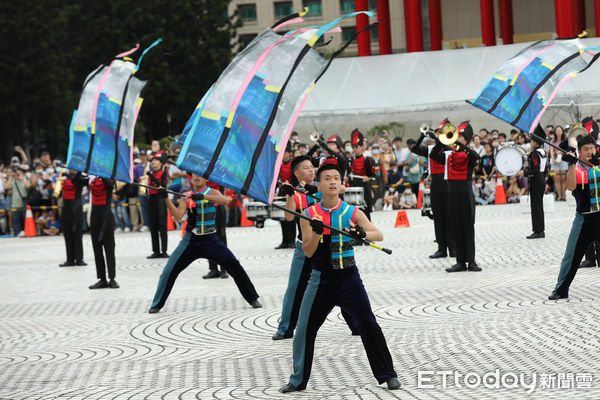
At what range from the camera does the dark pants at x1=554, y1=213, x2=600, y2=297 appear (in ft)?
35.8

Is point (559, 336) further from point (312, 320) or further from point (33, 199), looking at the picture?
point (33, 199)

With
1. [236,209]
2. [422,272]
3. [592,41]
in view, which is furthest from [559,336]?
[592,41]

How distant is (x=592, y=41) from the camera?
36844mm

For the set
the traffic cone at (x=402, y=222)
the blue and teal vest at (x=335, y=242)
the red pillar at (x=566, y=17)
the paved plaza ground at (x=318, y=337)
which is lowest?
the paved plaza ground at (x=318, y=337)

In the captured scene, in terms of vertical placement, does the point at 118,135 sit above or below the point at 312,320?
above

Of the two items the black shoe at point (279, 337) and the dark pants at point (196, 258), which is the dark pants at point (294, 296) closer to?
the black shoe at point (279, 337)

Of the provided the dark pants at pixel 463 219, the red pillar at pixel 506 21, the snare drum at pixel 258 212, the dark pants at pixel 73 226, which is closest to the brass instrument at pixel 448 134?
the dark pants at pixel 463 219

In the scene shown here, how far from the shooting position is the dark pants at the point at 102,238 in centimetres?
1484

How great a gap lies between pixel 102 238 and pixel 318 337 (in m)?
6.02

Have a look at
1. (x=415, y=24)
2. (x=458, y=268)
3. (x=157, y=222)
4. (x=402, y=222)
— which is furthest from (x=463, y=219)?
(x=415, y=24)

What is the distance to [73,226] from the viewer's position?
60.0ft

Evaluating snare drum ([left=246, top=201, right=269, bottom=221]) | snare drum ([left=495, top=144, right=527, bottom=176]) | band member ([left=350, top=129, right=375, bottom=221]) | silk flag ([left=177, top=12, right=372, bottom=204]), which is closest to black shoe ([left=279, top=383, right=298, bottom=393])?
silk flag ([left=177, top=12, right=372, bottom=204])

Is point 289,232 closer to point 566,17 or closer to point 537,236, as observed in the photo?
point 537,236

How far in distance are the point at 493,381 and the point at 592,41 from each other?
3144 cm
